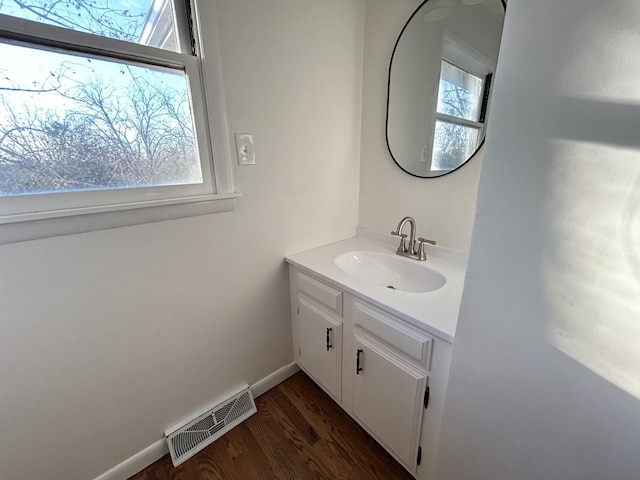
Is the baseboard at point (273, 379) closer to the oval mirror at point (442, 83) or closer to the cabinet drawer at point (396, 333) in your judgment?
the cabinet drawer at point (396, 333)

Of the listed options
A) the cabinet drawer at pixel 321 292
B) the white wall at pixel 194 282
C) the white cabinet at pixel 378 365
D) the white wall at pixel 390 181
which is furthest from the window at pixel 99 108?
the white wall at pixel 390 181

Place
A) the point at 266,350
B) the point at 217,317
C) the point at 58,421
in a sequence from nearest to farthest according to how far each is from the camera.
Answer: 1. the point at 58,421
2. the point at 217,317
3. the point at 266,350

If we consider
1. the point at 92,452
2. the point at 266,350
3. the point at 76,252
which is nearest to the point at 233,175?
the point at 76,252

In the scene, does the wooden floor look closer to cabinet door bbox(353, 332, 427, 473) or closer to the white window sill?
cabinet door bbox(353, 332, 427, 473)

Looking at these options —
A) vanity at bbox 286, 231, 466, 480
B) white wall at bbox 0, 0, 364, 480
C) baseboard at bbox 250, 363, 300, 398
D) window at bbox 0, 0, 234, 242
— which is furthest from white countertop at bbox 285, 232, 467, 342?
baseboard at bbox 250, 363, 300, 398

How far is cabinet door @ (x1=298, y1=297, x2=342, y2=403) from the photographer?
1.25 m

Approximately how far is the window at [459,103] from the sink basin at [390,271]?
19.7 inches

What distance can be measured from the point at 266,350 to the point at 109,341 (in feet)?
2.44

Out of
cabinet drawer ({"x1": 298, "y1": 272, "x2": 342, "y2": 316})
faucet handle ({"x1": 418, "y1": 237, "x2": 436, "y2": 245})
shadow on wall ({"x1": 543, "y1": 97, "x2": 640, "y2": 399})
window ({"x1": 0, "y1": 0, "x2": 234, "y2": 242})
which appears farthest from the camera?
faucet handle ({"x1": 418, "y1": 237, "x2": 436, "y2": 245})

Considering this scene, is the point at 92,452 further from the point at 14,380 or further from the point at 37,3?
the point at 37,3

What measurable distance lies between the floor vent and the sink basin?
89 cm

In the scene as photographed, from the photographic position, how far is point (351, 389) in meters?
1.24

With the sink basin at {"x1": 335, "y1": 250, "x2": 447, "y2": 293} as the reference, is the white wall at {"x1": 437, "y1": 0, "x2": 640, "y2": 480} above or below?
above

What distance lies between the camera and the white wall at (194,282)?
34.4 inches
